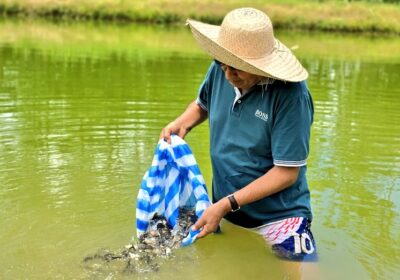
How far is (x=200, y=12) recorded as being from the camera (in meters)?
31.0

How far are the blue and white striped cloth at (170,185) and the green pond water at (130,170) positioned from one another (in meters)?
0.27

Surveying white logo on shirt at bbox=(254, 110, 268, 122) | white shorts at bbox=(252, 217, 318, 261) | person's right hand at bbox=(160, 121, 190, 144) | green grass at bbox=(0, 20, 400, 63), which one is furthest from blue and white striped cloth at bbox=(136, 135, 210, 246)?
green grass at bbox=(0, 20, 400, 63)

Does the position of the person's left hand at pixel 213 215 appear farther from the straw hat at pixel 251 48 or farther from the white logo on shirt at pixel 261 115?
Result: the straw hat at pixel 251 48

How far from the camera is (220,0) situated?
32656 mm

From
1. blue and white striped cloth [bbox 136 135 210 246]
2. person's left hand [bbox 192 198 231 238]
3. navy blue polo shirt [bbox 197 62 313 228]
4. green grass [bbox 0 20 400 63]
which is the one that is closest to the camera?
navy blue polo shirt [bbox 197 62 313 228]

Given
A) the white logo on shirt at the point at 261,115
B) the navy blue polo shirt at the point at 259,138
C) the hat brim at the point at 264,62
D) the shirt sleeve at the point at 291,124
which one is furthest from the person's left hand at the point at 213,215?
the hat brim at the point at 264,62

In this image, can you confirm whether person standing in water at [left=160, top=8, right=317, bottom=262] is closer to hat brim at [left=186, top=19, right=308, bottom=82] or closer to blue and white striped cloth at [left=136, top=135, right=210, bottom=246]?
hat brim at [left=186, top=19, right=308, bottom=82]

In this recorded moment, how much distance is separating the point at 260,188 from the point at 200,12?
29190mm

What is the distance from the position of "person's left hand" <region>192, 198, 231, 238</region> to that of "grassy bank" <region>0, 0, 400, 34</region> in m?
28.0

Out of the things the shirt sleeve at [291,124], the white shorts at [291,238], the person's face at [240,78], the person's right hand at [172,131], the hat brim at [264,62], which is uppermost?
the hat brim at [264,62]

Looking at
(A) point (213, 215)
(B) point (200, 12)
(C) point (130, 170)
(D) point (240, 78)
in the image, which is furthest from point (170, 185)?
(B) point (200, 12)

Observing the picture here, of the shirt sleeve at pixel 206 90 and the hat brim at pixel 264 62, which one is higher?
the hat brim at pixel 264 62

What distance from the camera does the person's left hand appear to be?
9.10 feet

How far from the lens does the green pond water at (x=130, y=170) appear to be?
10.7 feet
